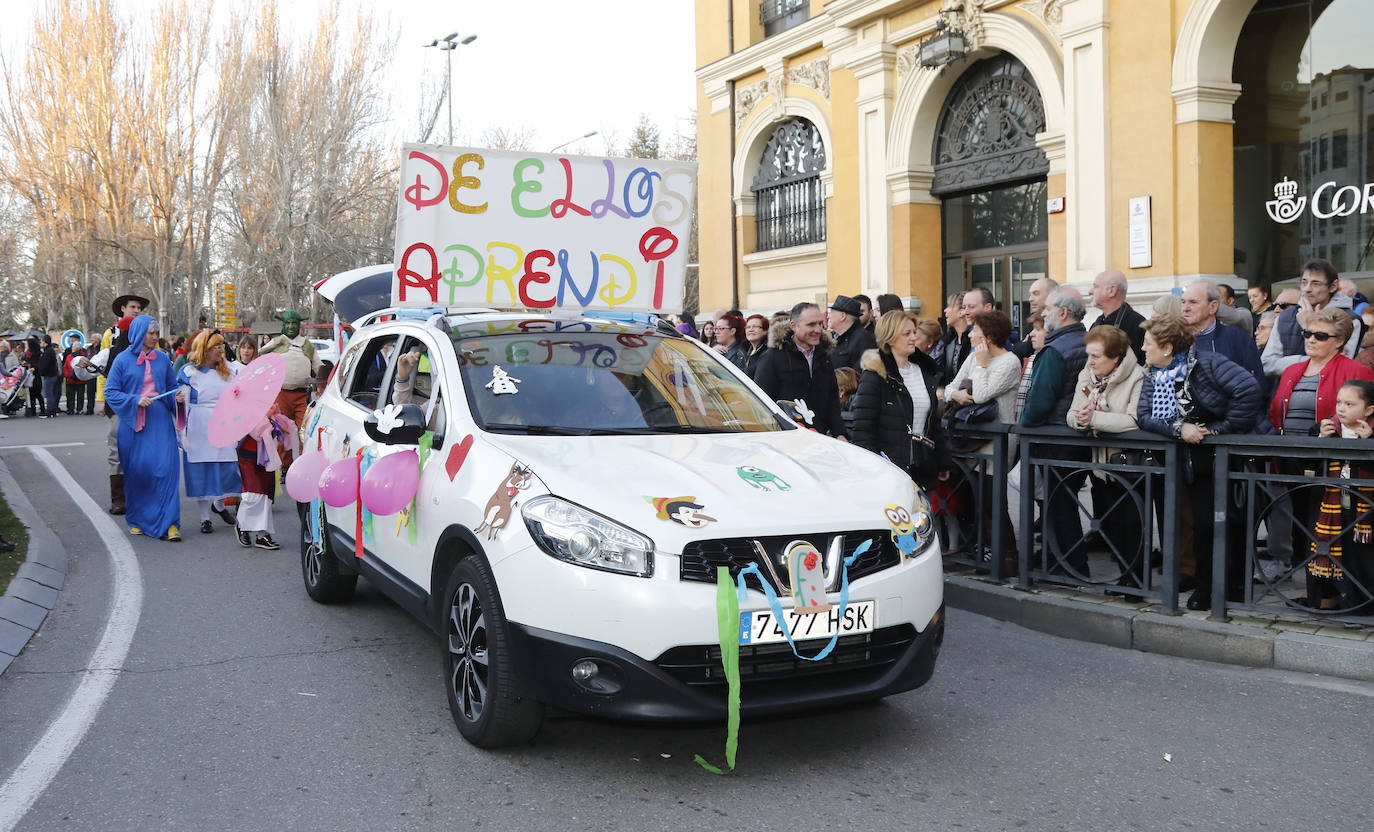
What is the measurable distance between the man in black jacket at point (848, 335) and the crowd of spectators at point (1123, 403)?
0.59 m

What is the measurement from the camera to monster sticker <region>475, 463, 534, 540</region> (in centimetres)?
427

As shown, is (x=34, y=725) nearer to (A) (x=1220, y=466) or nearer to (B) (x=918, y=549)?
(B) (x=918, y=549)

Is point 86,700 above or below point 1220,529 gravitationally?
below

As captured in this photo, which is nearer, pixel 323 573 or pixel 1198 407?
A: pixel 1198 407

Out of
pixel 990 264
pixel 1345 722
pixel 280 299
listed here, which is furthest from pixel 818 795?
pixel 280 299

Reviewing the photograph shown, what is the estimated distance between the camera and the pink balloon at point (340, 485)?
587cm

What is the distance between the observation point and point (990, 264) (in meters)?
16.9

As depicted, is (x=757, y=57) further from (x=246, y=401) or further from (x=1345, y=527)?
(x=1345, y=527)

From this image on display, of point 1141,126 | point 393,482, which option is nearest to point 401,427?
point 393,482

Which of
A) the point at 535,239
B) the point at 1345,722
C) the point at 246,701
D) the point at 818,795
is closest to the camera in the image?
the point at 818,795

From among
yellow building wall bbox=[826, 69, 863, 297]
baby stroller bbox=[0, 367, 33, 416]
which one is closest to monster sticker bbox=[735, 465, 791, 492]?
yellow building wall bbox=[826, 69, 863, 297]

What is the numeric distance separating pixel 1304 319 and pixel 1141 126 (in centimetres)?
645

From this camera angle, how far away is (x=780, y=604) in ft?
13.1

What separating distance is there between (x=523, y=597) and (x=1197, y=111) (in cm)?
1142
